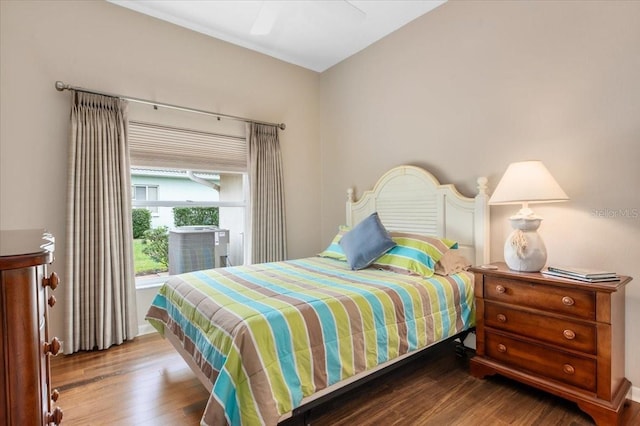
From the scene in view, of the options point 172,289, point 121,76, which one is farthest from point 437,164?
point 121,76

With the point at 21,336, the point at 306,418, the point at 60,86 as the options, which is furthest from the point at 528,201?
the point at 60,86

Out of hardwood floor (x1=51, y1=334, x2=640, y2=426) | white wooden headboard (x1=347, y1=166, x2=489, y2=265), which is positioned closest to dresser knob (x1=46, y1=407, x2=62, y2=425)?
hardwood floor (x1=51, y1=334, x2=640, y2=426)

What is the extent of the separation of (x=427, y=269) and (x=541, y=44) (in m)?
1.83

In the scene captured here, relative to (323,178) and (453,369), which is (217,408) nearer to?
(453,369)

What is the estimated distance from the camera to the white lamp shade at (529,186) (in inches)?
79.8

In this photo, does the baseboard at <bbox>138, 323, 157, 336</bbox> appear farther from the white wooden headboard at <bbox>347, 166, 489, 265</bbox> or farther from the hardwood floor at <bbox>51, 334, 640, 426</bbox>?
the white wooden headboard at <bbox>347, 166, 489, 265</bbox>

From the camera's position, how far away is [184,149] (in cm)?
331

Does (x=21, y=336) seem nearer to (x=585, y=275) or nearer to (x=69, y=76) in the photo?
(x=585, y=275)

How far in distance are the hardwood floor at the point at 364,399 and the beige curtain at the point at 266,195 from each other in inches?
61.3

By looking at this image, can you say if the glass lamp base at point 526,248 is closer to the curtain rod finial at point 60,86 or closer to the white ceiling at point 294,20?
the white ceiling at point 294,20

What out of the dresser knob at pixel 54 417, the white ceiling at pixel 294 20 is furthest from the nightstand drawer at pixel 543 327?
the white ceiling at pixel 294 20

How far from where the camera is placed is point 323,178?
438 centimetres

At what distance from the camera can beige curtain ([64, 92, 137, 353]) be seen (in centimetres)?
265

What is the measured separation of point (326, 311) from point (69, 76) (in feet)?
9.47
